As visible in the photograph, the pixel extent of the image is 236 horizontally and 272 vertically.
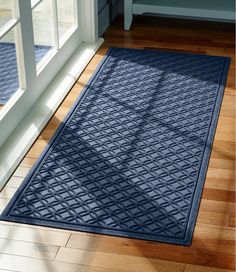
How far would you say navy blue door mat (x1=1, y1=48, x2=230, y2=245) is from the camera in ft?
8.48

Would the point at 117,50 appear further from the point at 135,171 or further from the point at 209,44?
the point at 135,171

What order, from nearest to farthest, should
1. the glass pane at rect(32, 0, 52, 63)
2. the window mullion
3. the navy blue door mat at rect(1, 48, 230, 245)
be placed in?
the navy blue door mat at rect(1, 48, 230, 245)
the window mullion
the glass pane at rect(32, 0, 52, 63)

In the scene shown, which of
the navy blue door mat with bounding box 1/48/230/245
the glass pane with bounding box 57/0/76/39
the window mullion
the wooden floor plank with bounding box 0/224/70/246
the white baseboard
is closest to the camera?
the wooden floor plank with bounding box 0/224/70/246

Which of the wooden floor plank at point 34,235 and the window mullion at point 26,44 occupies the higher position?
the window mullion at point 26,44

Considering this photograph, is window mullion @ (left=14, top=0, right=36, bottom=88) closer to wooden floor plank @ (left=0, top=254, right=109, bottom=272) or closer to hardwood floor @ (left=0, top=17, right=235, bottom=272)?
hardwood floor @ (left=0, top=17, right=235, bottom=272)

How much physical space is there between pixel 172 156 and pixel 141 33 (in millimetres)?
1652

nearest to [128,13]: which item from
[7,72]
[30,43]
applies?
[30,43]

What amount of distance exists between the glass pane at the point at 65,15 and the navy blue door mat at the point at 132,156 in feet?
1.01

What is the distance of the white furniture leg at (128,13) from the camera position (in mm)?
4375

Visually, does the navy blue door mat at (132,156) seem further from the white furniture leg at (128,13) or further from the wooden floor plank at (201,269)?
the white furniture leg at (128,13)

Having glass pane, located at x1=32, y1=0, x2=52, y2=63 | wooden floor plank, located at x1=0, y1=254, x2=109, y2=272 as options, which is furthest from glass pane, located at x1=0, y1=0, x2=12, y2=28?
wooden floor plank, located at x1=0, y1=254, x2=109, y2=272

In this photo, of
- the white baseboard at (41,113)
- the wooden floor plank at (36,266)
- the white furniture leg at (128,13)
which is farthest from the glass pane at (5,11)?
the white furniture leg at (128,13)

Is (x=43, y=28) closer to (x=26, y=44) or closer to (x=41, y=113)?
(x=26, y=44)

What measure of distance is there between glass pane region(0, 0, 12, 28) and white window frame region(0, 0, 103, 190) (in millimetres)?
85
